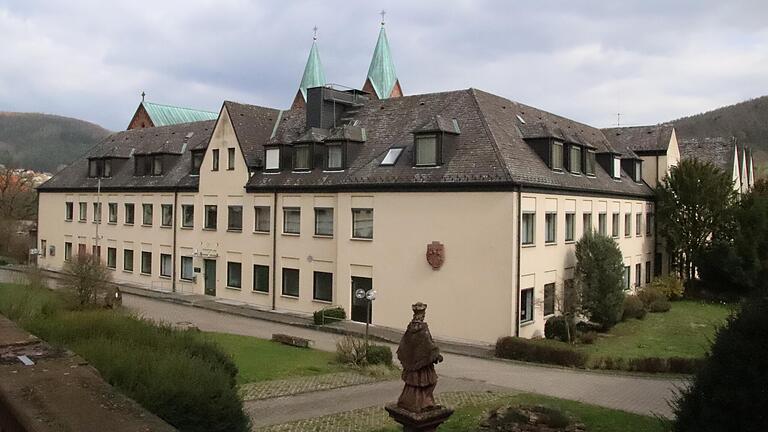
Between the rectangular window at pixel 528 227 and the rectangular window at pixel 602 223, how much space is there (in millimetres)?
7989

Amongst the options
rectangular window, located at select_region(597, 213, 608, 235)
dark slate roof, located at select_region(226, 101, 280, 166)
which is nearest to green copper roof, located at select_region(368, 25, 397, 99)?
dark slate roof, located at select_region(226, 101, 280, 166)

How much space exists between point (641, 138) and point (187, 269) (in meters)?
31.9

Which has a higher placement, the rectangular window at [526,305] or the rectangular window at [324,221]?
the rectangular window at [324,221]

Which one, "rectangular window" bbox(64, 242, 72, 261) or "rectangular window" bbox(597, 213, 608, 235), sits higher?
"rectangular window" bbox(597, 213, 608, 235)

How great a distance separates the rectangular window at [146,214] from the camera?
140 feet

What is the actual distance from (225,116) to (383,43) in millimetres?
31571

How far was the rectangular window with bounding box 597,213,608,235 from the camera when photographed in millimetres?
34009

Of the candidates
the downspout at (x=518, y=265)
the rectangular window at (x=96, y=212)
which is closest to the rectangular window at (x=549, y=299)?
the downspout at (x=518, y=265)

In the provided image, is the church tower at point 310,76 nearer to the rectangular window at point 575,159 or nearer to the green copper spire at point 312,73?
the green copper spire at point 312,73

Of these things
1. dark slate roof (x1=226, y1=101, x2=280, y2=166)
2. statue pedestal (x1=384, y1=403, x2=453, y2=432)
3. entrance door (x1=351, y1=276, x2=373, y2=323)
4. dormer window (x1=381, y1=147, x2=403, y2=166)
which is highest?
dark slate roof (x1=226, y1=101, x2=280, y2=166)

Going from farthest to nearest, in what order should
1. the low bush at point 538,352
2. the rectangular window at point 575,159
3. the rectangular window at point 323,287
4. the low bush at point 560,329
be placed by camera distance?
the rectangular window at point 575,159, the rectangular window at point 323,287, the low bush at point 560,329, the low bush at point 538,352

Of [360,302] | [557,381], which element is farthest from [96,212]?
[557,381]

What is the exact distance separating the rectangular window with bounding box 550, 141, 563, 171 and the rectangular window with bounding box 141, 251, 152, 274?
26663 millimetres

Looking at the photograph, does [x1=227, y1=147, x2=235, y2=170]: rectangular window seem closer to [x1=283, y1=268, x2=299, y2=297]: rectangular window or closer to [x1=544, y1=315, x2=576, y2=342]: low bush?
[x1=283, y1=268, x2=299, y2=297]: rectangular window
